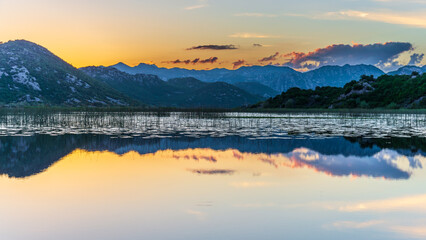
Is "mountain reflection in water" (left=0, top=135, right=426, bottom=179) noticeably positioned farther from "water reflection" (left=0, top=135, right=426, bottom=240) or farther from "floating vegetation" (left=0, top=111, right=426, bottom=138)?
"floating vegetation" (left=0, top=111, right=426, bottom=138)

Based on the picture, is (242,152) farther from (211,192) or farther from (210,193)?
(210,193)

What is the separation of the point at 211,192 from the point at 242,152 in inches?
486

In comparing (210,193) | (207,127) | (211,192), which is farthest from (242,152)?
(207,127)

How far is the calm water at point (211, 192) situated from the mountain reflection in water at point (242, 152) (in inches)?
2.9

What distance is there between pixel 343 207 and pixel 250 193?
374 centimetres

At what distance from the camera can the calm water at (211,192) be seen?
1125 cm

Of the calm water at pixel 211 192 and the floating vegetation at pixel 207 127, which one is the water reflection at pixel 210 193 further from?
the floating vegetation at pixel 207 127

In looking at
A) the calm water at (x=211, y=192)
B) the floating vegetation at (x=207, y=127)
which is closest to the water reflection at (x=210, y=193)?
the calm water at (x=211, y=192)

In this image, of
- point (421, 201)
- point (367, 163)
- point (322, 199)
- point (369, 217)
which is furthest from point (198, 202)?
point (367, 163)

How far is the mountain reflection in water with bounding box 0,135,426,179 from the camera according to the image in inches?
846

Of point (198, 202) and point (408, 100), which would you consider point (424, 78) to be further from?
point (198, 202)

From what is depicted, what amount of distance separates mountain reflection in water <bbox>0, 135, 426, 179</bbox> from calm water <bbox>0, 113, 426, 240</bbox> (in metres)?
0.07

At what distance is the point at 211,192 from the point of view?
51.5 ft

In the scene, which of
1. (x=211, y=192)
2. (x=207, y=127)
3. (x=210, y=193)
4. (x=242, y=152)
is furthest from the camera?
(x=207, y=127)
